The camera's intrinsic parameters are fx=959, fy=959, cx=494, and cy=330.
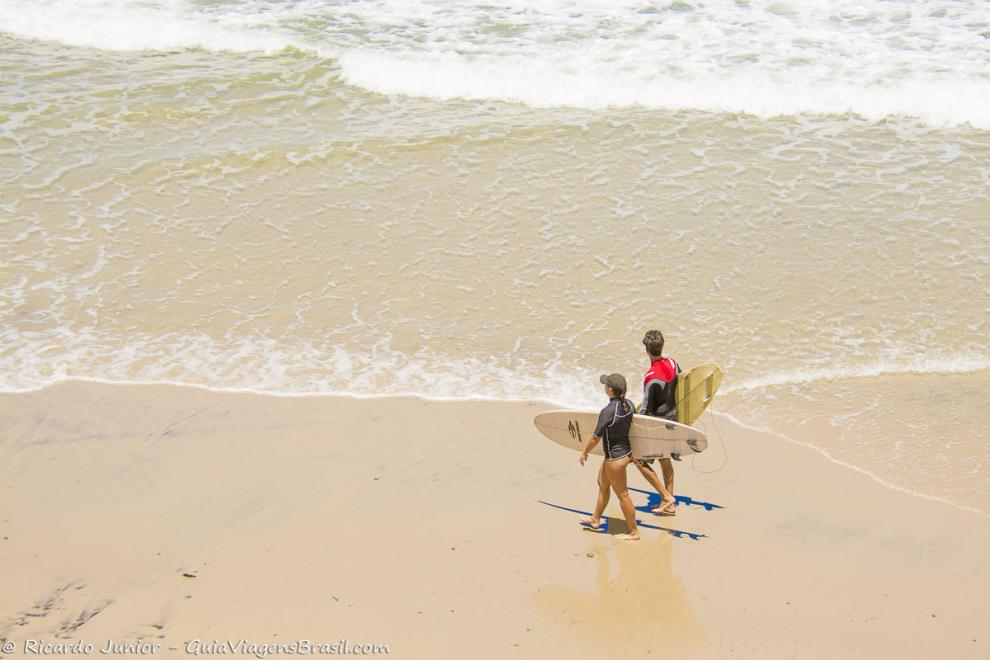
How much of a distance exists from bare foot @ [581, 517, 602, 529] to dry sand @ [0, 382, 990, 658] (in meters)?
0.11

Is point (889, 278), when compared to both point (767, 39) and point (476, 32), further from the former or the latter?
point (476, 32)

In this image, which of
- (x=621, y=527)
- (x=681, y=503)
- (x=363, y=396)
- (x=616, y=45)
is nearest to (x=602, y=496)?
(x=621, y=527)

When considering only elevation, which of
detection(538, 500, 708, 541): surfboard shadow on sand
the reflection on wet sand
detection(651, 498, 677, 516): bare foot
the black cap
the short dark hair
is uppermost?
the short dark hair

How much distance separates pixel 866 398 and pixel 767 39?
10452 mm

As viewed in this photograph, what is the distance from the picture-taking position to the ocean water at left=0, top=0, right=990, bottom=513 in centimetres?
855

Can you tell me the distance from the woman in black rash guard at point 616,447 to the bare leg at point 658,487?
25 cm

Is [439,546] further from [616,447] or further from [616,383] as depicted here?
[616,383]

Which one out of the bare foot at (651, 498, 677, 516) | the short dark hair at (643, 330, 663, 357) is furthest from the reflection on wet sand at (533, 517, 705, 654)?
the short dark hair at (643, 330, 663, 357)

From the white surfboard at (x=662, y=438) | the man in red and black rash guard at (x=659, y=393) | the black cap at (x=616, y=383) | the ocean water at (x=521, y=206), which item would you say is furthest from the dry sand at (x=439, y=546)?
the black cap at (x=616, y=383)

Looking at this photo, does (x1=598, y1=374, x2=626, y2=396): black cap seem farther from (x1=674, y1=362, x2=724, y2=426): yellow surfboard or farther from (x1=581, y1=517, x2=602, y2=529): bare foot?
(x1=581, y1=517, x2=602, y2=529): bare foot

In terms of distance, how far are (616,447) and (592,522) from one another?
0.58 m

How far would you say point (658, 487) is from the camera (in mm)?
6473

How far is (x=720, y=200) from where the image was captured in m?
11.5

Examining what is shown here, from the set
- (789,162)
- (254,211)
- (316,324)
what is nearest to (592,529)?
(316,324)
